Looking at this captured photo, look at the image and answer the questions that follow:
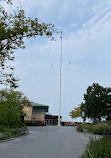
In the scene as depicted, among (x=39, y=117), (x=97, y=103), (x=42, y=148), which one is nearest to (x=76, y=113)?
(x=39, y=117)

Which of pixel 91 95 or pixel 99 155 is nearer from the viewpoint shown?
pixel 99 155

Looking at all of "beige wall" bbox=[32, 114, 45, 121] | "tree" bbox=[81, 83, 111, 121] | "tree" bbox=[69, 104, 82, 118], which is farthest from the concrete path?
"tree" bbox=[69, 104, 82, 118]

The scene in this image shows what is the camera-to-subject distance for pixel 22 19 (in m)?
8.10

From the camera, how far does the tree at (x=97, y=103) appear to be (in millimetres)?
42125

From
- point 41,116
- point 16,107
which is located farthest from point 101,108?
point 16,107

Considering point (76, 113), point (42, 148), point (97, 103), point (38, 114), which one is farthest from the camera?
point (76, 113)

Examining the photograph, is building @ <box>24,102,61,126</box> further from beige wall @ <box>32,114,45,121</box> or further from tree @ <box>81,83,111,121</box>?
tree @ <box>81,83,111,121</box>

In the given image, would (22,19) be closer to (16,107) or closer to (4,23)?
(4,23)

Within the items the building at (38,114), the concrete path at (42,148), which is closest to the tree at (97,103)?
the building at (38,114)

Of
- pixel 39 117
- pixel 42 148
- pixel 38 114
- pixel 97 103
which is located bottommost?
pixel 42 148

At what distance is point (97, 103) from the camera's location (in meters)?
42.9

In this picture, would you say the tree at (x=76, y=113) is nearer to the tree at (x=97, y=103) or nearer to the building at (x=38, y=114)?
the building at (x=38, y=114)

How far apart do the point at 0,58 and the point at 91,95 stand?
37.4m

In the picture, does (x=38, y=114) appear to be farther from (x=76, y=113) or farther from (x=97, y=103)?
(x=97, y=103)
